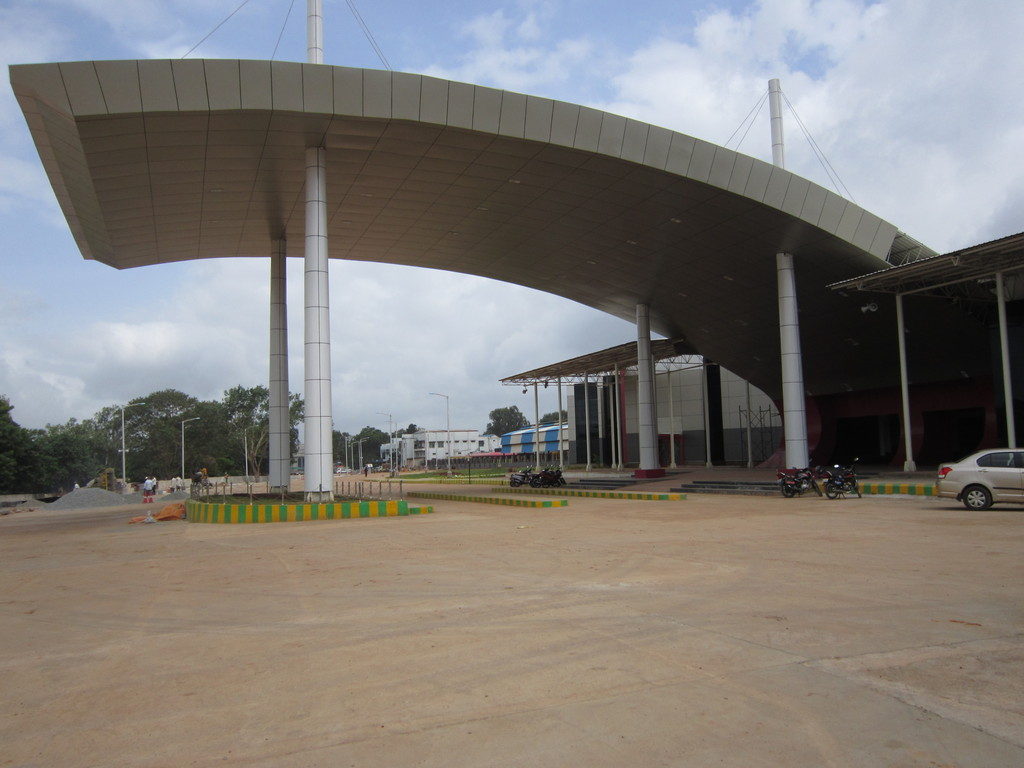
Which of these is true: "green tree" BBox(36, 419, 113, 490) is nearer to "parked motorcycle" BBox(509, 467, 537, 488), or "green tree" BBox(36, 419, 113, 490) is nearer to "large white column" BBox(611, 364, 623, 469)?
"parked motorcycle" BBox(509, 467, 537, 488)

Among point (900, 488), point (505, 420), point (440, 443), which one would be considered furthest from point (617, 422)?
point (505, 420)

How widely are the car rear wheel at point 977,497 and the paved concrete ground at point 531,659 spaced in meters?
6.26

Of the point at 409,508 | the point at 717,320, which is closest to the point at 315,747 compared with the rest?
the point at 409,508

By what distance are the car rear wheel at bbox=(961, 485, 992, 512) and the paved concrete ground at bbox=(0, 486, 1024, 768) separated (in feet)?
20.5

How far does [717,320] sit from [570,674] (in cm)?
3700

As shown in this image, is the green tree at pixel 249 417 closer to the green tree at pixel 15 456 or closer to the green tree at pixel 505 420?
the green tree at pixel 15 456

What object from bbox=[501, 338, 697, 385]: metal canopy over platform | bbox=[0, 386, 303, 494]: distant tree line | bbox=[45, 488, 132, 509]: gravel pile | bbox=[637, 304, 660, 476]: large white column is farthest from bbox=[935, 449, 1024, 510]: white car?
bbox=[0, 386, 303, 494]: distant tree line

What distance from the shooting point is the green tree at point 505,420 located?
18875 cm

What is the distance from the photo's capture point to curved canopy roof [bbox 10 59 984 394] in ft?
62.7

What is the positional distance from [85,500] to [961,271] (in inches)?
1694

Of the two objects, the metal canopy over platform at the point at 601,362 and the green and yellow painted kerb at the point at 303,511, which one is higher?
the metal canopy over platform at the point at 601,362

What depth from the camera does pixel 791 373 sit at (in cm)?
2845

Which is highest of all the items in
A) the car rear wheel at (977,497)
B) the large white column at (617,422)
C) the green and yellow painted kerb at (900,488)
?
the large white column at (617,422)

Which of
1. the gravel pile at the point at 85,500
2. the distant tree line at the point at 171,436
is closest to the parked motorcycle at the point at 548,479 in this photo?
the gravel pile at the point at 85,500
